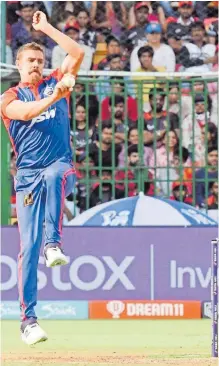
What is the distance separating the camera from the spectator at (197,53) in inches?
648

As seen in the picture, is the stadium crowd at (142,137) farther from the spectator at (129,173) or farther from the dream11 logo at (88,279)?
the dream11 logo at (88,279)

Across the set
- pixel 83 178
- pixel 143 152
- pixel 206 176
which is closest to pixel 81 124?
pixel 83 178

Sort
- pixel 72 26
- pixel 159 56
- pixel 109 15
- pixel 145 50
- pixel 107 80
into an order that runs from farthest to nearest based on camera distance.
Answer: pixel 109 15 → pixel 72 26 → pixel 159 56 → pixel 145 50 → pixel 107 80

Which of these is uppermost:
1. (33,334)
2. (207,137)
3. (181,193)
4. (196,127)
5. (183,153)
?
(196,127)

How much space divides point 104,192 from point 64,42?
20.2 ft

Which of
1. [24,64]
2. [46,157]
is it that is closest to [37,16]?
[24,64]

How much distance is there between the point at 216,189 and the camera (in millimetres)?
14906

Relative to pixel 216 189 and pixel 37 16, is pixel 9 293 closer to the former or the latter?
pixel 216 189

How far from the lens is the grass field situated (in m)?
9.50

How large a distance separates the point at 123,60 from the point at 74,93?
6.73ft

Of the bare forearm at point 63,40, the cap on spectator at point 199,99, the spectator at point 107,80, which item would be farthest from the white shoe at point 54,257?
the cap on spectator at point 199,99

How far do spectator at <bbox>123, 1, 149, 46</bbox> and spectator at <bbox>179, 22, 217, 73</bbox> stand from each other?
0.64 m

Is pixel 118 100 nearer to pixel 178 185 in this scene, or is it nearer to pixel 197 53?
pixel 178 185

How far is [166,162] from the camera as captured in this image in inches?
589
